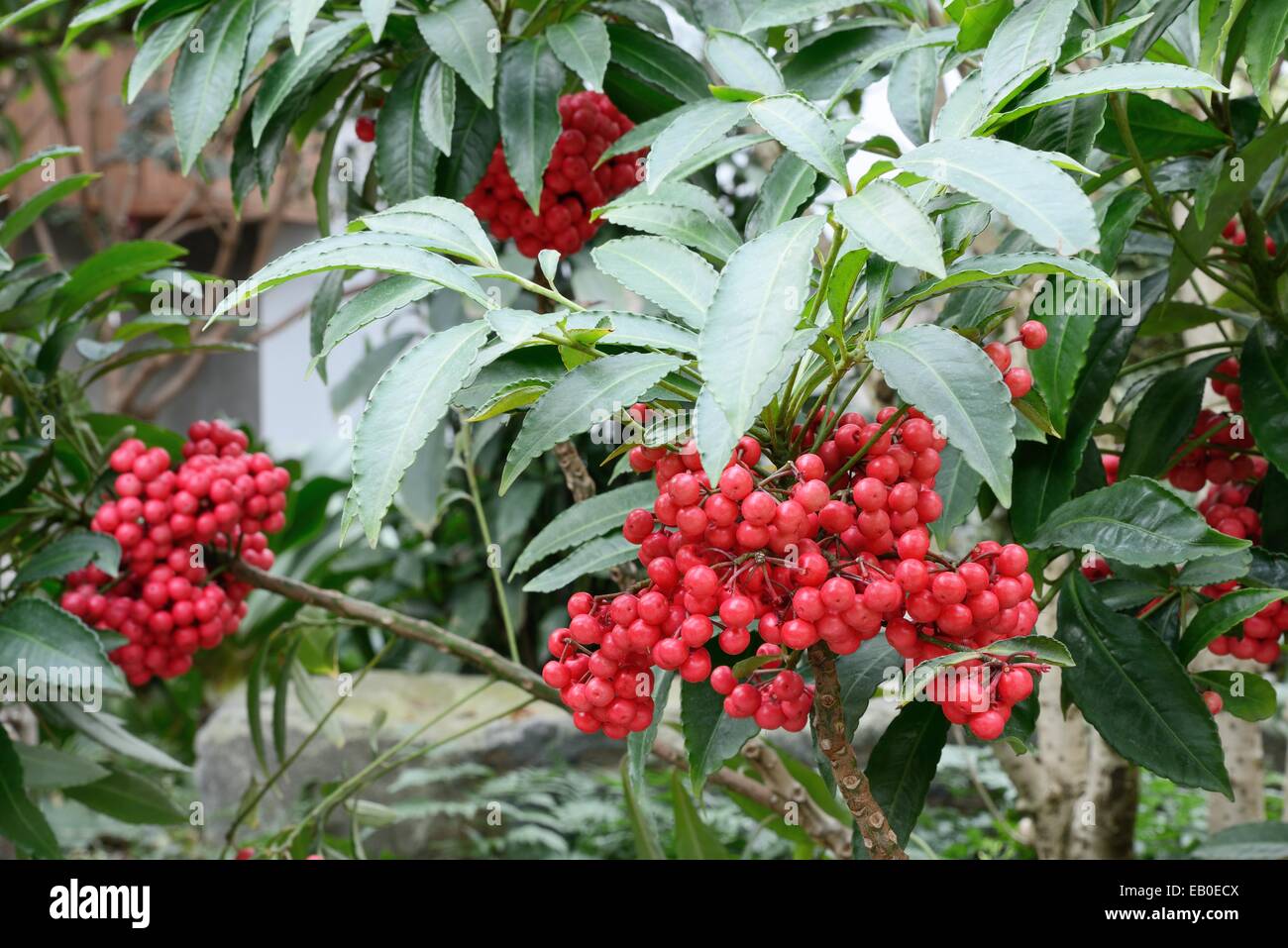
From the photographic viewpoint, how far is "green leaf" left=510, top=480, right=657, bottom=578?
0.90 metres

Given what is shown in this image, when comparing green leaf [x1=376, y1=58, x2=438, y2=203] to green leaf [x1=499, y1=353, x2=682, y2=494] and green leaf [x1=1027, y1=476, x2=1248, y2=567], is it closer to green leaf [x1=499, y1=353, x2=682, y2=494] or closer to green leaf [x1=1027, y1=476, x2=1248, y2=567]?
green leaf [x1=499, y1=353, x2=682, y2=494]

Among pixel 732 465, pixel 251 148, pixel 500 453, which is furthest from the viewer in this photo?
pixel 500 453

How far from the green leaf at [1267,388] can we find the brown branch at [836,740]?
439mm

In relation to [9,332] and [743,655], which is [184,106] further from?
[743,655]

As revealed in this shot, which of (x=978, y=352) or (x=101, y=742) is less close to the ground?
Result: (x=978, y=352)

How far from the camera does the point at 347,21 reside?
1.09 metres

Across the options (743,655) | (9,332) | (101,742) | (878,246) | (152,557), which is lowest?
(101,742)

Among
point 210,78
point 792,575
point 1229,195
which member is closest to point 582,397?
point 792,575

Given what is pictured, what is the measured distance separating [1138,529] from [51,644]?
1.00 m

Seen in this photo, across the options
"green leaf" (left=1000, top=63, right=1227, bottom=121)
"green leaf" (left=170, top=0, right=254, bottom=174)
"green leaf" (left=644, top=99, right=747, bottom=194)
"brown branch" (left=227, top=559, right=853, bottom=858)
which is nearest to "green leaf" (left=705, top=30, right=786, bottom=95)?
"green leaf" (left=644, top=99, right=747, bottom=194)

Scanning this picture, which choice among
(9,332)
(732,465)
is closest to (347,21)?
(9,332)

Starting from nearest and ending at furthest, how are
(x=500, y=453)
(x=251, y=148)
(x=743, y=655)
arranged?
(x=743, y=655) → (x=251, y=148) → (x=500, y=453)

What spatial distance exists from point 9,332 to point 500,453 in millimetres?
1338

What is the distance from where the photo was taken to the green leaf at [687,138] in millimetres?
643
